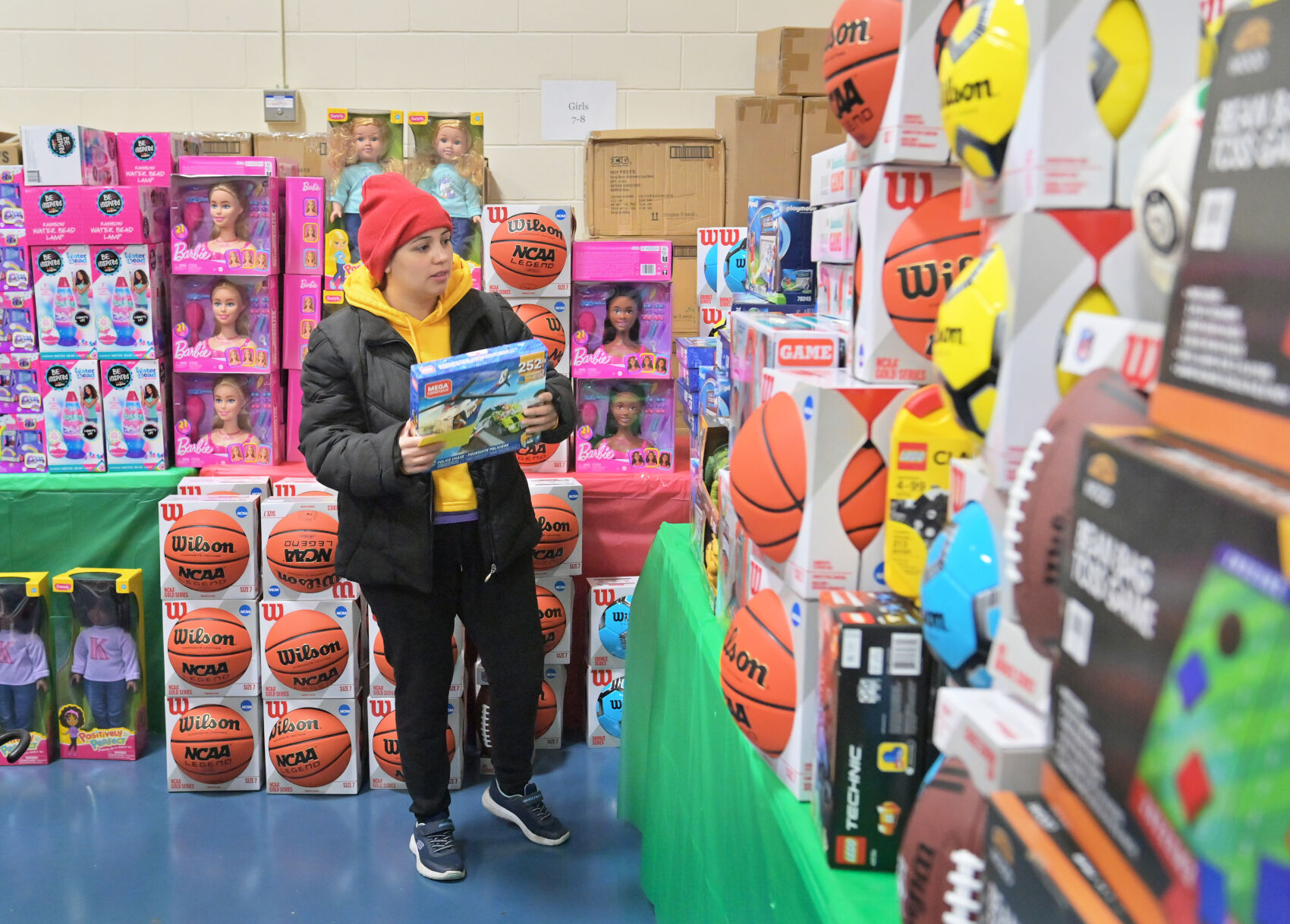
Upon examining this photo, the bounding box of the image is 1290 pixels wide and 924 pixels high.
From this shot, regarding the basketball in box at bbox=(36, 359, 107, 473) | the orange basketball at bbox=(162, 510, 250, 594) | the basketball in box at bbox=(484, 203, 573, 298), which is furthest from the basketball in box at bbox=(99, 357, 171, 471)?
the basketball in box at bbox=(484, 203, 573, 298)

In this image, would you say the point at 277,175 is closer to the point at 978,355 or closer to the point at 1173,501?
the point at 978,355

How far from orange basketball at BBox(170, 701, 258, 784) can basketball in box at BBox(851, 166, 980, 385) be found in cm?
244

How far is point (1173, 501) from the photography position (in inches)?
23.0

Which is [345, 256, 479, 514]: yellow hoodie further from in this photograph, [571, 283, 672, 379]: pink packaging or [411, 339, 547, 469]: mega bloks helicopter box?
[571, 283, 672, 379]: pink packaging

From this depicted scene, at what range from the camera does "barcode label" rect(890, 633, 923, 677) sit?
3.74 ft

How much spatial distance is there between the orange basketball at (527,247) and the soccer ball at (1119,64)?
8.09 feet

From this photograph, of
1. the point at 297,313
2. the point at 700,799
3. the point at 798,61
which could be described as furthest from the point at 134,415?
the point at 798,61

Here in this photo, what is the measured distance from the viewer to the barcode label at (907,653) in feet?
3.74

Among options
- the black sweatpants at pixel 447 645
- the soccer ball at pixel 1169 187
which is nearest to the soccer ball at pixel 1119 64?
the soccer ball at pixel 1169 187

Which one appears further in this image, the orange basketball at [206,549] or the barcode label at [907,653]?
the orange basketball at [206,549]

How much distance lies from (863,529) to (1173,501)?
2.54 ft

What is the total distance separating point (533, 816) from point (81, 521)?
176 cm

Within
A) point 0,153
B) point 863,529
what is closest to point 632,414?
point 863,529

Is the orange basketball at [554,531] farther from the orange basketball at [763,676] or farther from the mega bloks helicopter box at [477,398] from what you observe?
the orange basketball at [763,676]
